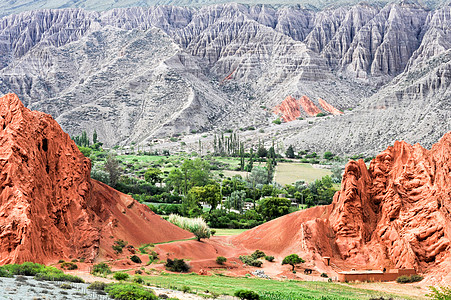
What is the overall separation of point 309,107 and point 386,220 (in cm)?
14138

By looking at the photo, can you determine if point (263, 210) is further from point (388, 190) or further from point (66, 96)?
point (66, 96)

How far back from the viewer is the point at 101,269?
37.3 m

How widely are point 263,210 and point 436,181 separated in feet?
91.3

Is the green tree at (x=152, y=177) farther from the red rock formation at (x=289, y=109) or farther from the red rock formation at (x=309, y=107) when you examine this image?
the red rock formation at (x=309, y=107)

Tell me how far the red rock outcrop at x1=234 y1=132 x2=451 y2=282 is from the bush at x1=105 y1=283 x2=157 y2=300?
20.7 metres

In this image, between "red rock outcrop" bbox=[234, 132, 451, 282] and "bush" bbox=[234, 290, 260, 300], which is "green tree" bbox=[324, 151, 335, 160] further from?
"bush" bbox=[234, 290, 260, 300]

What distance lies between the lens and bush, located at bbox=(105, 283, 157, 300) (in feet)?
92.1

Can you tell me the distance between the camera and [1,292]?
83.6ft

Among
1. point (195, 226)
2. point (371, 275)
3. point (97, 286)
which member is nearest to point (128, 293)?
point (97, 286)

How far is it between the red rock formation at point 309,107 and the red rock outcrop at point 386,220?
13499 centimetres

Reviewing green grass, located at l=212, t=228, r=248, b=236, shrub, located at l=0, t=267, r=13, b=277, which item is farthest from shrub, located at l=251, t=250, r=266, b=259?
shrub, located at l=0, t=267, r=13, b=277

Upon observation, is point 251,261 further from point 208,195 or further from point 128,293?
point 208,195

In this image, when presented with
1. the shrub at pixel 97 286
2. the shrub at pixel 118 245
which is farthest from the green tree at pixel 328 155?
the shrub at pixel 97 286

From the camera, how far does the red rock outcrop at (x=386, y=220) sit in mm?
43844
